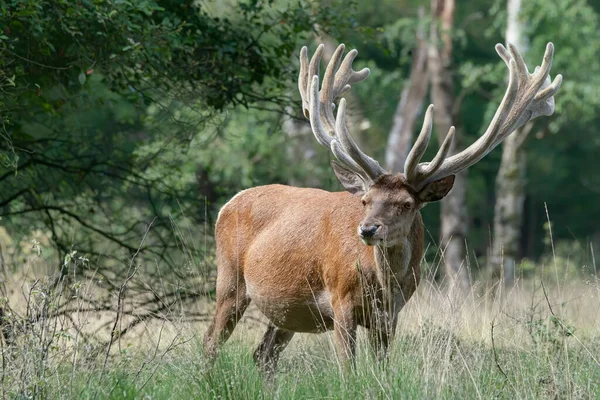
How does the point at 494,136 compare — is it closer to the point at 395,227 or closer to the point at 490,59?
the point at 395,227

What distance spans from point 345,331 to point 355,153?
1090mm

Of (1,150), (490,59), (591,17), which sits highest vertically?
(490,59)

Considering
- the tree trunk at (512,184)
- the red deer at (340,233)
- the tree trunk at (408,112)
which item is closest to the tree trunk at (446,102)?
the tree trunk at (512,184)

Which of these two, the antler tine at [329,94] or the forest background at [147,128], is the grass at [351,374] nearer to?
the forest background at [147,128]

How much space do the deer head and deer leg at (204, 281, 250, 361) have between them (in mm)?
1261

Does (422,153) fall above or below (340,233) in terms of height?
above

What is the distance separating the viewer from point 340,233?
6980 millimetres

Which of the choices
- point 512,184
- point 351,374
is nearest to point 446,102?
point 512,184

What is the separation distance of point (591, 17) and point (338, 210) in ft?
43.8

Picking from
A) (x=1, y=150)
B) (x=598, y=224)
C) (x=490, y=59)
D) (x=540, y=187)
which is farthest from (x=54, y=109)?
(x=598, y=224)

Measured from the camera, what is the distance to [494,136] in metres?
6.80

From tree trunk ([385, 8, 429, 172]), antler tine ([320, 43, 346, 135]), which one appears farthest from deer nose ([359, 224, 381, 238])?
tree trunk ([385, 8, 429, 172])

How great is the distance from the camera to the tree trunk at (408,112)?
22500 millimetres

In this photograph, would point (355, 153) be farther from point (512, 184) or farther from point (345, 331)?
point (512, 184)
